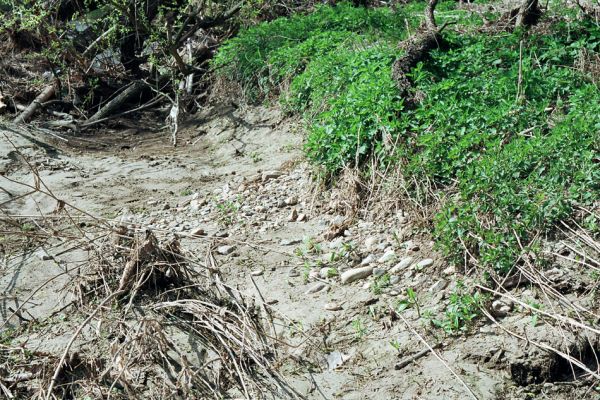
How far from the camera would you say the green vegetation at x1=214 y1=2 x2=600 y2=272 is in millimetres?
4938

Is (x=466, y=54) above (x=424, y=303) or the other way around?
above

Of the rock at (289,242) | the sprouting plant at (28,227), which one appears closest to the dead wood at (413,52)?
the rock at (289,242)

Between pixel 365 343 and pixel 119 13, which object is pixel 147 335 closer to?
pixel 365 343

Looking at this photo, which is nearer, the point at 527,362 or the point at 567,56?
the point at 527,362

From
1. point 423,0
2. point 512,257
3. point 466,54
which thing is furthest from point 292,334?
point 423,0

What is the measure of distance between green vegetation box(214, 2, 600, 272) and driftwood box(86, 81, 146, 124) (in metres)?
2.54

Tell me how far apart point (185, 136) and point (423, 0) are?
4.01 metres

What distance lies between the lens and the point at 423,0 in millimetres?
11047

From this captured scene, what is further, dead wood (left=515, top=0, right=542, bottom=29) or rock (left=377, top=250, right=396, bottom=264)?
dead wood (left=515, top=0, right=542, bottom=29)

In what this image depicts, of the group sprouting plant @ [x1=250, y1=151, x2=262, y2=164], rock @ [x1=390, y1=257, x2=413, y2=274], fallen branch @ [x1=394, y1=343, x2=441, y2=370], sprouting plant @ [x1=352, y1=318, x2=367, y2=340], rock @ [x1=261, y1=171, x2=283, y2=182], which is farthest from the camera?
sprouting plant @ [x1=250, y1=151, x2=262, y2=164]

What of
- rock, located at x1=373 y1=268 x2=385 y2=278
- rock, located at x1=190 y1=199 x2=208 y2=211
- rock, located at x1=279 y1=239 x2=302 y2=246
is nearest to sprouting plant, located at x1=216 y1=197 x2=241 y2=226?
rock, located at x1=190 y1=199 x2=208 y2=211

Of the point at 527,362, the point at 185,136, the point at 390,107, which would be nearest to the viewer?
the point at 527,362

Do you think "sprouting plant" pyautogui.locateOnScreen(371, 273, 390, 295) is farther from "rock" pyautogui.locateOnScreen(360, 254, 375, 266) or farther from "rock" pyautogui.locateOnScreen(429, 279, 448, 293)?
"rock" pyautogui.locateOnScreen(429, 279, 448, 293)

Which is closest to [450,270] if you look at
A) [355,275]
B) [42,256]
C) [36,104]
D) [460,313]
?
[460,313]
